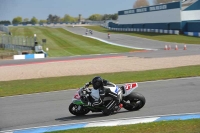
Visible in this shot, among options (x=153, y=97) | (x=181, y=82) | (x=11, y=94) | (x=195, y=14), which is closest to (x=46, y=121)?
(x=153, y=97)

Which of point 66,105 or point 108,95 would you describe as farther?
point 66,105

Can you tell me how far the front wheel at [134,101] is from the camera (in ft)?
39.7

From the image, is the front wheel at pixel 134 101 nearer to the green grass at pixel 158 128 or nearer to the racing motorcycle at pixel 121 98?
the racing motorcycle at pixel 121 98

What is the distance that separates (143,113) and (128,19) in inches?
3641

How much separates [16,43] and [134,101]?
4181 centimetres

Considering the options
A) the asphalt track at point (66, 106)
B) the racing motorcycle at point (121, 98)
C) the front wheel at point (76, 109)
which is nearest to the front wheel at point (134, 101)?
the racing motorcycle at point (121, 98)

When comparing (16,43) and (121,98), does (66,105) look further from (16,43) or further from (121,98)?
(16,43)

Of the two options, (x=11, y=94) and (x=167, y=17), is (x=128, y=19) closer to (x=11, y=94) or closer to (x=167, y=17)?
(x=167, y=17)

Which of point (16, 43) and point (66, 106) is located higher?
point (16, 43)

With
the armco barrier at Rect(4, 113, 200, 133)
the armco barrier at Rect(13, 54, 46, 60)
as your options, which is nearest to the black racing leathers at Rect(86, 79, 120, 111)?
the armco barrier at Rect(4, 113, 200, 133)

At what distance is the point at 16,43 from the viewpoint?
51.8 m

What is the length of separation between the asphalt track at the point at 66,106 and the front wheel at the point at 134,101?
0.59ft

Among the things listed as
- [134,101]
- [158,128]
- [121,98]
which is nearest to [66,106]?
[121,98]

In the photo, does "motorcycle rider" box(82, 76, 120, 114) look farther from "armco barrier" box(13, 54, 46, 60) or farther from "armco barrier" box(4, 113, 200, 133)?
"armco barrier" box(13, 54, 46, 60)
